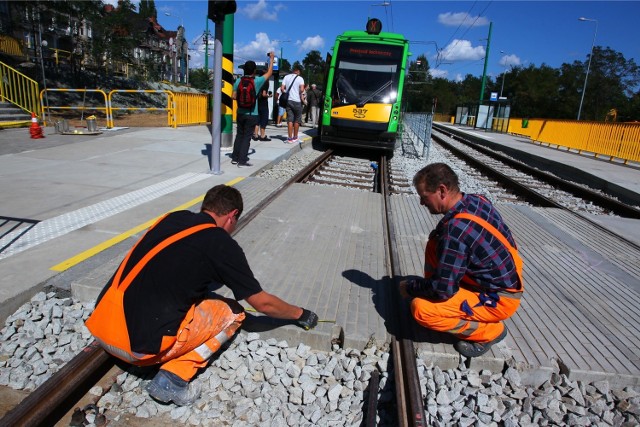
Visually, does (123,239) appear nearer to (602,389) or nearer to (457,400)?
(457,400)

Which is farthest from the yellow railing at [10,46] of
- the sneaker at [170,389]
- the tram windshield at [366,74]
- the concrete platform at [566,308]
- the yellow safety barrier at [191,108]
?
the sneaker at [170,389]

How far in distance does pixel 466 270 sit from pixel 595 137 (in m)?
18.3

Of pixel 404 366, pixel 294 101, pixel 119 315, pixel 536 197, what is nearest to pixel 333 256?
Answer: pixel 404 366

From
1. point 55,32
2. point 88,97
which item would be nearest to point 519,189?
point 55,32

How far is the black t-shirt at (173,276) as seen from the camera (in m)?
2.39

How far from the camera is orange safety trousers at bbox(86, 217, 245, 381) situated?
242 cm

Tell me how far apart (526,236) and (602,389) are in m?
3.40

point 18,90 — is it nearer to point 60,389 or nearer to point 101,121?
point 101,121

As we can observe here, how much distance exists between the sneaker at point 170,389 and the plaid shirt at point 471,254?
1.68 metres

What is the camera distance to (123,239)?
4605mm

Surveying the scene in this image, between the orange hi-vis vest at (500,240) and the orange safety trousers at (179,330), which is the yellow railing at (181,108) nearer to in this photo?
the orange safety trousers at (179,330)

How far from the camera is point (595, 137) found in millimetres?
17500

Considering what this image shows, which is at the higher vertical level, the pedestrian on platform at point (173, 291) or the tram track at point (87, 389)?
the pedestrian on platform at point (173, 291)

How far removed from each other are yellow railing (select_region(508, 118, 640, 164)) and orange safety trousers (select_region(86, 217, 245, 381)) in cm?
1664
